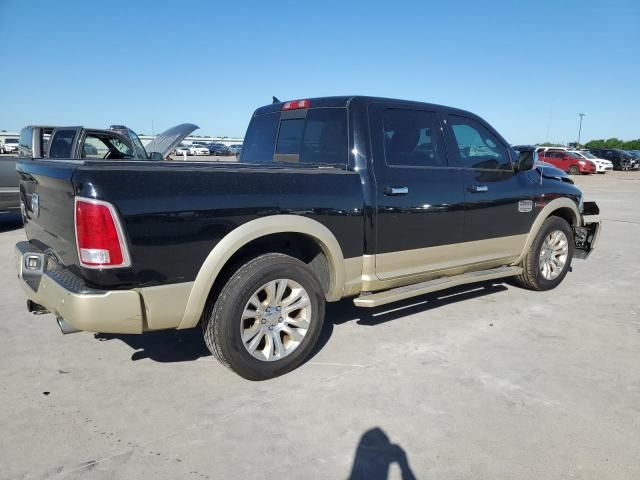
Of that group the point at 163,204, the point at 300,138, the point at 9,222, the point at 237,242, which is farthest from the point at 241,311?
the point at 9,222

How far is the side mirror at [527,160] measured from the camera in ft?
16.0

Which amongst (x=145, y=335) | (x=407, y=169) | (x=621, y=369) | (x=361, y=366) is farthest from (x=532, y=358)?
(x=145, y=335)

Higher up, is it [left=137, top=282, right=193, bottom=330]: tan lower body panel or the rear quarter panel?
the rear quarter panel

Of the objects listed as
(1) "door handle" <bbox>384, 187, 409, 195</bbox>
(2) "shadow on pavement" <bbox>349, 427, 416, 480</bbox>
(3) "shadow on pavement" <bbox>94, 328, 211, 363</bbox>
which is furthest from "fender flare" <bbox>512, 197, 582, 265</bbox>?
(3) "shadow on pavement" <bbox>94, 328, 211, 363</bbox>

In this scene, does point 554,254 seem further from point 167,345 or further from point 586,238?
point 167,345

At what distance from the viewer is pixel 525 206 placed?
16.7ft

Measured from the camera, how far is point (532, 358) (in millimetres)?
3775

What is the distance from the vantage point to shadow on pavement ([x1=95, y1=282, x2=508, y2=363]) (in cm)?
380

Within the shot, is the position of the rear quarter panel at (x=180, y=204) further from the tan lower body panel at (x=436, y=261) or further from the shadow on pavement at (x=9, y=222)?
the shadow on pavement at (x=9, y=222)

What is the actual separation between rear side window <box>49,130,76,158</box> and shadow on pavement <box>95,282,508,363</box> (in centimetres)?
481

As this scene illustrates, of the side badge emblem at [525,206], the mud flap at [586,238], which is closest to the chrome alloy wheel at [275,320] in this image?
the side badge emblem at [525,206]

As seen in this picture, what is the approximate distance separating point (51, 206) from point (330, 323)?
7.99 feet

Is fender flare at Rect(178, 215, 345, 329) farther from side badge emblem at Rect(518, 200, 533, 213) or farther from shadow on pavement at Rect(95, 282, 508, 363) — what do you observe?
side badge emblem at Rect(518, 200, 533, 213)

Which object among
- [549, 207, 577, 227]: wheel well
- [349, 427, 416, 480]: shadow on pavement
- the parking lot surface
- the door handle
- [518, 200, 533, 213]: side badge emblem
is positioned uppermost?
the door handle
